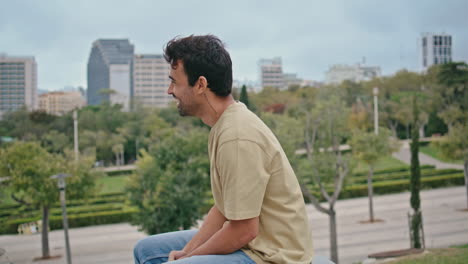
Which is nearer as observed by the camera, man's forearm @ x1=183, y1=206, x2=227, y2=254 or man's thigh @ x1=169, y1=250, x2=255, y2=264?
man's thigh @ x1=169, y1=250, x2=255, y2=264

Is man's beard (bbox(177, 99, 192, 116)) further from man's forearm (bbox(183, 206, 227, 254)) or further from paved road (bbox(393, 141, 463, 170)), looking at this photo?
paved road (bbox(393, 141, 463, 170))

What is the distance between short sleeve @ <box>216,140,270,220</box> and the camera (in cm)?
140

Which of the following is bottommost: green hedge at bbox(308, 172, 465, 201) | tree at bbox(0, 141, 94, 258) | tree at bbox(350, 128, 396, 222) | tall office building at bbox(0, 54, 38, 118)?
green hedge at bbox(308, 172, 465, 201)

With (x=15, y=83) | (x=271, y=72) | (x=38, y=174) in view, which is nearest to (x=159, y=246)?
(x=38, y=174)

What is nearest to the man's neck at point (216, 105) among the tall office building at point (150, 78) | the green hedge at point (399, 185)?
the green hedge at point (399, 185)

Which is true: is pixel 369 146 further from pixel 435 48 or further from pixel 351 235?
pixel 435 48

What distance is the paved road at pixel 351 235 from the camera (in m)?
12.4

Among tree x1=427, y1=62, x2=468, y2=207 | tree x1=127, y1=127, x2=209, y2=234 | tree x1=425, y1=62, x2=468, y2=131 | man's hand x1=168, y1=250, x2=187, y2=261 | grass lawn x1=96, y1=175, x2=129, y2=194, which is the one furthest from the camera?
tree x1=425, y1=62, x2=468, y2=131

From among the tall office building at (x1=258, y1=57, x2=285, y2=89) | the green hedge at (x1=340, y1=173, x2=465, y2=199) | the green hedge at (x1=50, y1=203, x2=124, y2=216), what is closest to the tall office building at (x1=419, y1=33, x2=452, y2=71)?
the tall office building at (x1=258, y1=57, x2=285, y2=89)

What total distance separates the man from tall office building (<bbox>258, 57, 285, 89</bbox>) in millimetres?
125312

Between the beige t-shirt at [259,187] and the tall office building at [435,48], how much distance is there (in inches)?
3675

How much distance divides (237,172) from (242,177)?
21 mm

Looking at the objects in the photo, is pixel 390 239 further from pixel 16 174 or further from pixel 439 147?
pixel 16 174

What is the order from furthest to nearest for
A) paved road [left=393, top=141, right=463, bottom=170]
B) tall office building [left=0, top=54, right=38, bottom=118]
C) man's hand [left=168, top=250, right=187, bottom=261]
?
1. tall office building [left=0, top=54, right=38, bottom=118]
2. paved road [left=393, top=141, right=463, bottom=170]
3. man's hand [left=168, top=250, right=187, bottom=261]
